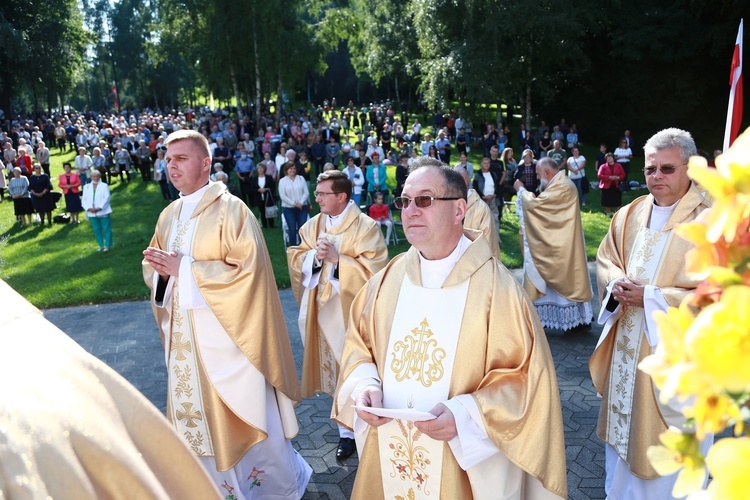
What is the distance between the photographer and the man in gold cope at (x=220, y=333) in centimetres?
441

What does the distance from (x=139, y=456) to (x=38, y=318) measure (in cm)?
42

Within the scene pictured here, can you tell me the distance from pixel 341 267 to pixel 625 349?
234 cm

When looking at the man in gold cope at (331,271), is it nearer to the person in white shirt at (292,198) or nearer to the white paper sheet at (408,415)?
the white paper sheet at (408,415)

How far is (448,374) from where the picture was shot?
312 cm

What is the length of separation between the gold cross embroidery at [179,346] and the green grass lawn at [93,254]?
15.7ft

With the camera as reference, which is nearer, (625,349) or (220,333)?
(625,349)

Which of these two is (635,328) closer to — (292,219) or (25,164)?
(292,219)

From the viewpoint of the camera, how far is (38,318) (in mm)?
1541

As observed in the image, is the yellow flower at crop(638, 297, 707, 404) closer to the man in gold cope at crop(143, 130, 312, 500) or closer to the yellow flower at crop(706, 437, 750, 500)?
the yellow flower at crop(706, 437, 750, 500)

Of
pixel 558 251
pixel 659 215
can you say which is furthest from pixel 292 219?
pixel 659 215

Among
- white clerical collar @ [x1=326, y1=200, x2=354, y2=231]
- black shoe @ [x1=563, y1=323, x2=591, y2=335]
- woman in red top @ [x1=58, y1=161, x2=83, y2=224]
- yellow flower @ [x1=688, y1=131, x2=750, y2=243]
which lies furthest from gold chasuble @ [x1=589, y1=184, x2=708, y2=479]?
woman in red top @ [x1=58, y1=161, x2=83, y2=224]

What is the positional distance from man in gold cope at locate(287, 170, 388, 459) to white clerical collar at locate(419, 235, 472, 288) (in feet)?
7.02

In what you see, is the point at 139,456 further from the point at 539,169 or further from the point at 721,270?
the point at 539,169

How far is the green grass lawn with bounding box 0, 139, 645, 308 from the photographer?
1112 cm
